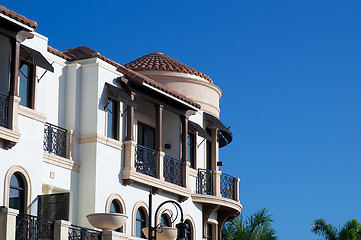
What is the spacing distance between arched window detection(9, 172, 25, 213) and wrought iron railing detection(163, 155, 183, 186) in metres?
7.41

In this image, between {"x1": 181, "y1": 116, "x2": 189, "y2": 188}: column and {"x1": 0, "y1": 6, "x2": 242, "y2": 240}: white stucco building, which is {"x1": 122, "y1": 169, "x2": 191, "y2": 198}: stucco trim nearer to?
{"x1": 0, "y1": 6, "x2": 242, "y2": 240}: white stucco building

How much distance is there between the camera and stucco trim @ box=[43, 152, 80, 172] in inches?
1112

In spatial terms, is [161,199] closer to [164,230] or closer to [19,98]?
[164,230]

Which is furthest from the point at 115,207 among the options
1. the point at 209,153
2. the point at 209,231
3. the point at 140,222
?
the point at 209,153

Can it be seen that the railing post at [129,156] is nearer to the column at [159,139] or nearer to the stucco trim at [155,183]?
the stucco trim at [155,183]

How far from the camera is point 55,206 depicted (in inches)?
1071

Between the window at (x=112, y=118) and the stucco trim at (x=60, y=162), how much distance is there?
1.81 meters

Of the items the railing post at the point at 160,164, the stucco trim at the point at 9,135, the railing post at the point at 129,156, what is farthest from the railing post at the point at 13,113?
the railing post at the point at 160,164

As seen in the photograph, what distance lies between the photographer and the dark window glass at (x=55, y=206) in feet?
88.7

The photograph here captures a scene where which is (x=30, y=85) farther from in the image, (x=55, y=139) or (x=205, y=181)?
(x=205, y=181)

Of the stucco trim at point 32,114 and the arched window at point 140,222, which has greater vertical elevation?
the stucco trim at point 32,114

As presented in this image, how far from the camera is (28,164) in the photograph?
26.6 metres

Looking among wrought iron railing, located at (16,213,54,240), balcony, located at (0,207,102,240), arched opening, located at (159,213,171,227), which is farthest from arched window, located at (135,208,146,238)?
wrought iron railing, located at (16,213,54,240)

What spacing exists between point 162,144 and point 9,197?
963 cm
